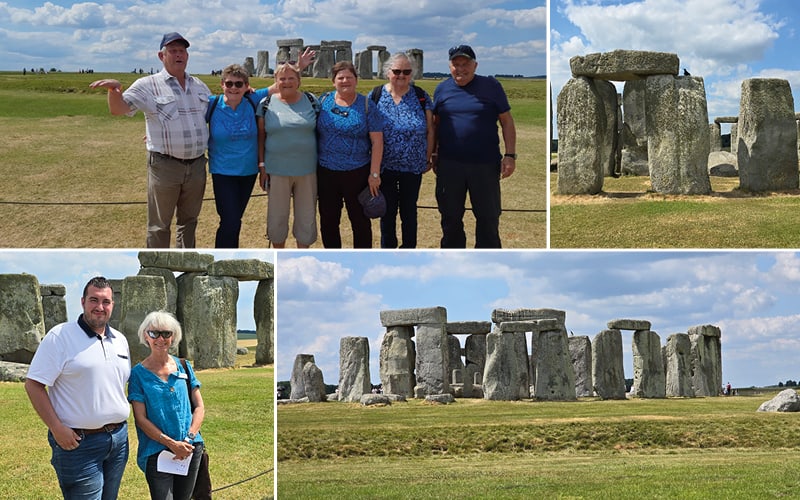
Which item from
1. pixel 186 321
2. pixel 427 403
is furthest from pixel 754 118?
pixel 186 321

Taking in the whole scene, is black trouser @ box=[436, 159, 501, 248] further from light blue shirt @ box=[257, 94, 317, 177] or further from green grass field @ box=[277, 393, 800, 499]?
green grass field @ box=[277, 393, 800, 499]

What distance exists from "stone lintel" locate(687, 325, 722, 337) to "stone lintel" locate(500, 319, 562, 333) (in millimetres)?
5917

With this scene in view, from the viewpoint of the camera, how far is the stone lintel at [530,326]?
18438 mm

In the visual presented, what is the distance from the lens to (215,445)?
31.8 feet

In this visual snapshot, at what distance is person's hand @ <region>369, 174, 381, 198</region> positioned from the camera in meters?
8.06

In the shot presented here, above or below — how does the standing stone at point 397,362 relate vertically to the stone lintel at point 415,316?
below

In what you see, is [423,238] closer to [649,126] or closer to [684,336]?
[649,126]

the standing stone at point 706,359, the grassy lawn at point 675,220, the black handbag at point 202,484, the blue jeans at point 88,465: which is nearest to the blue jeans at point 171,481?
the black handbag at point 202,484

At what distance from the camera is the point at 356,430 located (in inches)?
487

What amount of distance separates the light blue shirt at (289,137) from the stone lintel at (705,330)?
55.9 ft

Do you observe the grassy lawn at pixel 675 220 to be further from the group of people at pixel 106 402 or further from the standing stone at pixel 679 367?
the group of people at pixel 106 402

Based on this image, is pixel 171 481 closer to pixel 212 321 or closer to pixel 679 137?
pixel 212 321

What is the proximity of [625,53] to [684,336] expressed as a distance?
842 cm

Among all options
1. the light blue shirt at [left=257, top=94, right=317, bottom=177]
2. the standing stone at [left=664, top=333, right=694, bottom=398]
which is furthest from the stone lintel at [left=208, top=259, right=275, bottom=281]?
the standing stone at [left=664, top=333, right=694, bottom=398]
